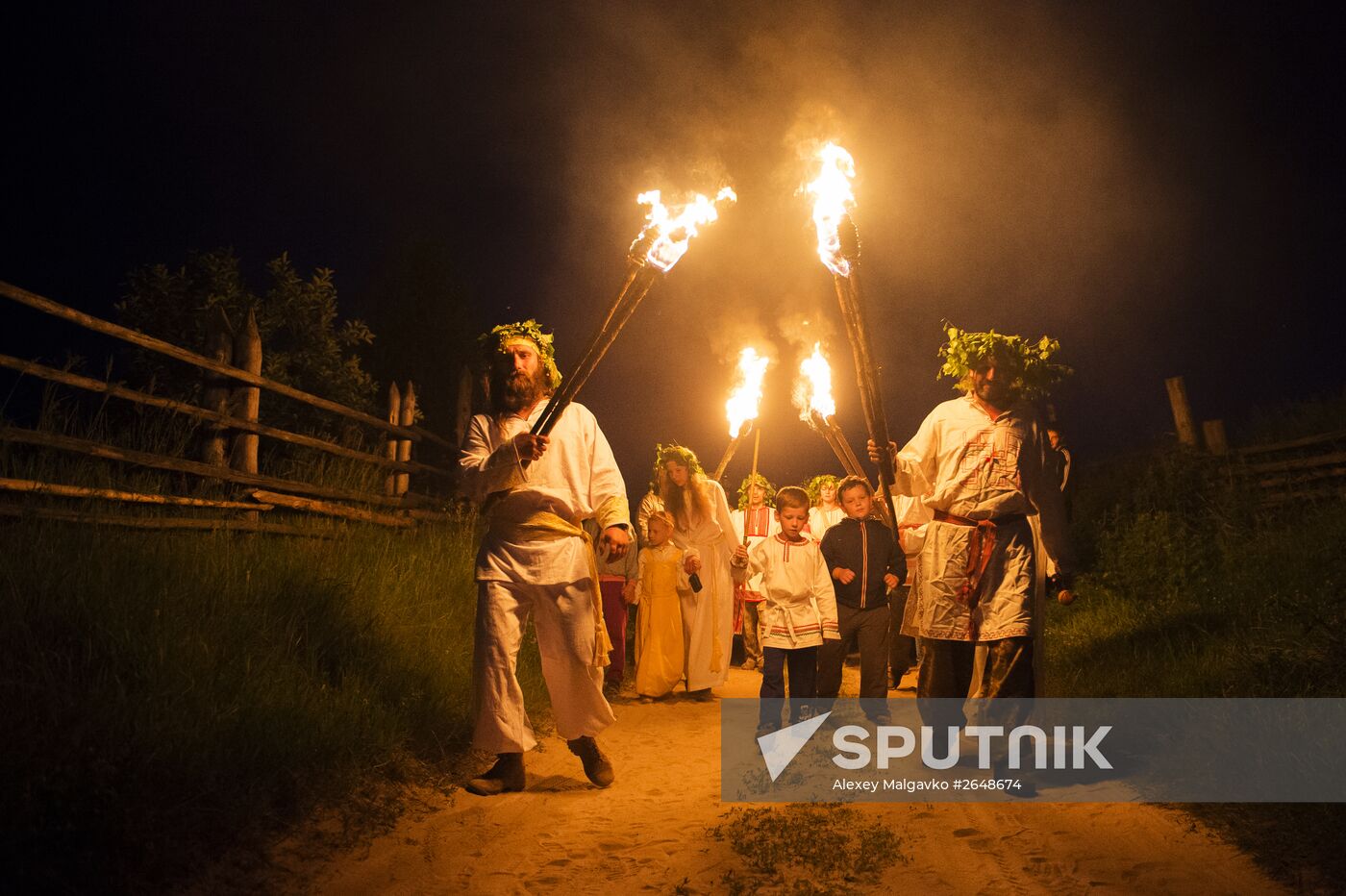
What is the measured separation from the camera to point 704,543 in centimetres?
1076

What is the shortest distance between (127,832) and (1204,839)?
4309mm

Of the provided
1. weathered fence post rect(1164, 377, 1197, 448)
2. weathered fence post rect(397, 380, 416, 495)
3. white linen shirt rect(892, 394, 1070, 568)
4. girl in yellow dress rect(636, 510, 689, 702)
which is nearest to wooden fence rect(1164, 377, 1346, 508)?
weathered fence post rect(1164, 377, 1197, 448)

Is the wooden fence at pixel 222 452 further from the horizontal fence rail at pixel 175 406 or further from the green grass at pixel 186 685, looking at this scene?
the green grass at pixel 186 685

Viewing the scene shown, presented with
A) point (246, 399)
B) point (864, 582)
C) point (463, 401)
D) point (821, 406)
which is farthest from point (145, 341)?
point (463, 401)

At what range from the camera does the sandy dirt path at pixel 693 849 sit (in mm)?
3799

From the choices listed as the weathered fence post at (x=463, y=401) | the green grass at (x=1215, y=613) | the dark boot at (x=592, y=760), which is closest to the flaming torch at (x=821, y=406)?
the green grass at (x=1215, y=613)

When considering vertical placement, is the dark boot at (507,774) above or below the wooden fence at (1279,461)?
below

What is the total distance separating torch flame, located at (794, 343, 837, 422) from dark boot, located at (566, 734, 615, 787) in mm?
3820

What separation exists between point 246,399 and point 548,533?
4.44m

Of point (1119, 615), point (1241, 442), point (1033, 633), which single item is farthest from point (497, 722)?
point (1241, 442)

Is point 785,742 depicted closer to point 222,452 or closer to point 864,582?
point 864,582

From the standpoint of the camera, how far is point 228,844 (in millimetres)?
3799

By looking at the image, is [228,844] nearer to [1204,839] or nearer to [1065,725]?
[1204,839]

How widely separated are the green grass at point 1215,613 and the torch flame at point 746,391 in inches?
166
